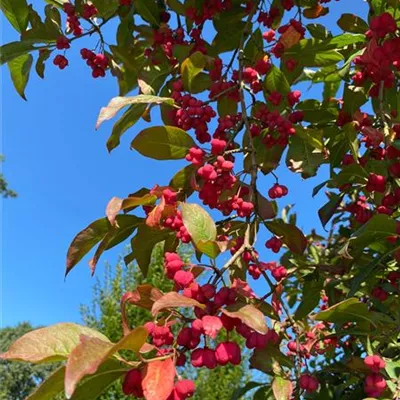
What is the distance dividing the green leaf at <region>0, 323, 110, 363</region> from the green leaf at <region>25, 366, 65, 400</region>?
27 mm

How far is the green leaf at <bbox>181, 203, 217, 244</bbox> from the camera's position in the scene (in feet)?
3.02

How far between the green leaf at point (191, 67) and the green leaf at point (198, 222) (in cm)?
43

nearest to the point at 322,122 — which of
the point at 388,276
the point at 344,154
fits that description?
the point at 344,154

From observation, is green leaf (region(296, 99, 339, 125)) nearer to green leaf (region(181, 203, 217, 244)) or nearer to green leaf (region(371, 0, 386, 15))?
green leaf (region(371, 0, 386, 15))

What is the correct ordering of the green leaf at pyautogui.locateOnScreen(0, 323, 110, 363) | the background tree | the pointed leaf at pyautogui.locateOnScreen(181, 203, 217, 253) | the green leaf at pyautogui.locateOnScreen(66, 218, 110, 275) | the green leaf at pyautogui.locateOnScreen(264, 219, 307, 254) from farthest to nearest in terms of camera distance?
the background tree → the green leaf at pyautogui.locateOnScreen(264, 219, 307, 254) → the green leaf at pyautogui.locateOnScreen(66, 218, 110, 275) → the pointed leaf at pyautogui.locateOnScreen(181, 203, 217, 253) → the green leaf at pyautogui.locateOnScreen(0, 323, 110, 363)

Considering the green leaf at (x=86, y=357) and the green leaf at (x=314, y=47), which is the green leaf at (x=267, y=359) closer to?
the green leaf at (x=86, y=357)

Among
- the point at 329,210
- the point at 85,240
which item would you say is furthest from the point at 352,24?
the point at 85,240

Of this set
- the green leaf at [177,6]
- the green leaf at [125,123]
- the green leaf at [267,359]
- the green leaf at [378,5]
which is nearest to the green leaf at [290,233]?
the green leaf at [267,359]

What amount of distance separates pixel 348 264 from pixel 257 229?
1.48 ft

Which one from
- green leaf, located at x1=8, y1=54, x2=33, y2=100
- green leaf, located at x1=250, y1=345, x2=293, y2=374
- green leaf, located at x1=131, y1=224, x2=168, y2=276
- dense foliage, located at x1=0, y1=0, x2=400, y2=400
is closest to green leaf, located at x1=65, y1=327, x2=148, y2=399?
dense foliage, located at x1=0, y1=0, x2=400, y2=400

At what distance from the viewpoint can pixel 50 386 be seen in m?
0.70

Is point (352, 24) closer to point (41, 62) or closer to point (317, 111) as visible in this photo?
point (317, 111)

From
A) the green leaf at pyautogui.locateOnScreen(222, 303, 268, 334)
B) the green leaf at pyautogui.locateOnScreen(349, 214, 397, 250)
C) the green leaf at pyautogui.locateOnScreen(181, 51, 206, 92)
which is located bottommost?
the green leaf at pyautogui.locateOnScreen(222, 303, 268, 334)

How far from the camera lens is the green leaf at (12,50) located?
5.24 feet
